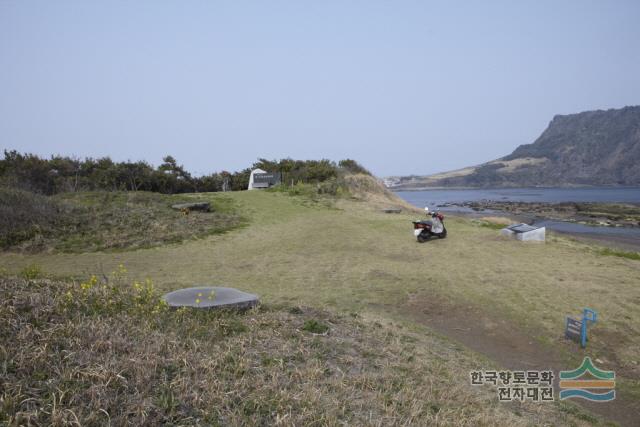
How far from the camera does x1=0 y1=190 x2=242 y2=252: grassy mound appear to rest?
11719 millimetres

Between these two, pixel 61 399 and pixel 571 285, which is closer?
pixel 61 399

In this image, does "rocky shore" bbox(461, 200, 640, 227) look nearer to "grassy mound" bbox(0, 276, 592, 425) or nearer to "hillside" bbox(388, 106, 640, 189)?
"grassy mound" bbox(0, 276, 592, 425)

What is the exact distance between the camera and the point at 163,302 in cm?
464

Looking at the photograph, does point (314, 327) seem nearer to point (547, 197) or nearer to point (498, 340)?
point (498, 340)

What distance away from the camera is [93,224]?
13555 mm

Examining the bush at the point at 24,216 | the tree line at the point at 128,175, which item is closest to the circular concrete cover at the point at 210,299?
the bush at the point at 24,216

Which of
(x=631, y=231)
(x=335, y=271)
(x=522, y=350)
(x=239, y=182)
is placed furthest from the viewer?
(x=239, y=182)

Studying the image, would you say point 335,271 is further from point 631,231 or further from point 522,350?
point 631,231

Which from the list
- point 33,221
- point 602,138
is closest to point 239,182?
point 33,221

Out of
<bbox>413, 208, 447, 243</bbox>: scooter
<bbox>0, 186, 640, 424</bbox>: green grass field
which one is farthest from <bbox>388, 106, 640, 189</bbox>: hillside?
<bbox>0, 186, 640, 424</bbox>: green grass field

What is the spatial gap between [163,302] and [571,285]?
24.1 ft

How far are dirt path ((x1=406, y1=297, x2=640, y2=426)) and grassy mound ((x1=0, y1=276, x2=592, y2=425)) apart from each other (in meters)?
0.78

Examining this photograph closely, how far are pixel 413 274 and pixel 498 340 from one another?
3.26m
